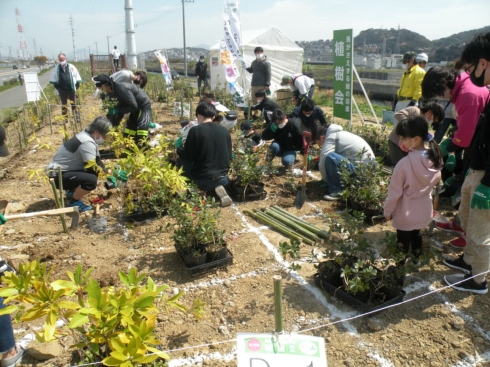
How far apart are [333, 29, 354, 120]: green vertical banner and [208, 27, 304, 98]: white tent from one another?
675cm

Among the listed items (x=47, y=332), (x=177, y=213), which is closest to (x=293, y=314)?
(x=177, y=213)

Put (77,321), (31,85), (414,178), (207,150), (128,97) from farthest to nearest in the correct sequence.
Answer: (31,85) → (128,97) → (207,150) → (414,178) → (77,321)

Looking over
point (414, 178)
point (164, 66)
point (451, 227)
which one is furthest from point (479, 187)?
point (164, 66)

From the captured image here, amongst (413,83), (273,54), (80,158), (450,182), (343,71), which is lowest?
(450,182)

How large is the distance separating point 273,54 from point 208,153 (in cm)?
1130

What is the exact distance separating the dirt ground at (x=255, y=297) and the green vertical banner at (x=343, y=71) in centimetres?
351

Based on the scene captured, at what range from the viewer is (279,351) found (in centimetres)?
162

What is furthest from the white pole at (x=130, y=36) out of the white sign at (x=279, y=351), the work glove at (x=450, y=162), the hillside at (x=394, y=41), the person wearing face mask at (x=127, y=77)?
the hillside at (x=394, y=41)

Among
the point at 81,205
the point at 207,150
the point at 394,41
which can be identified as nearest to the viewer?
the point at 207,150

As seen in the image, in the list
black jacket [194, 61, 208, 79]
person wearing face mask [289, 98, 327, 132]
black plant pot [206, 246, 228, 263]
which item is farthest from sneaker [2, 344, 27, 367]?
black jacket [194, 61, 208, 79]

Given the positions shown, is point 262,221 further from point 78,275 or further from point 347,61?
point 347,61

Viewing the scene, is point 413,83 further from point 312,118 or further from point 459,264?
point 459,264

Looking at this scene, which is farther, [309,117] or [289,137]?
[309,117]

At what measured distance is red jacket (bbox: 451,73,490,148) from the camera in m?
3.46
